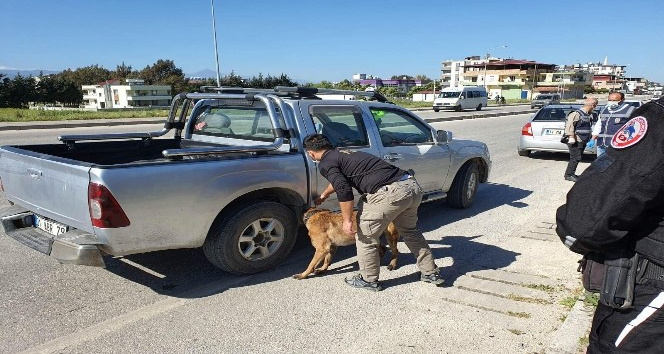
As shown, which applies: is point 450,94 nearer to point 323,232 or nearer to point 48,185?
point 323,232

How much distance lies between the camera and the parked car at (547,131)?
1130 centimetres

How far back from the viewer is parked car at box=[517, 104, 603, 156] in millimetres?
11305

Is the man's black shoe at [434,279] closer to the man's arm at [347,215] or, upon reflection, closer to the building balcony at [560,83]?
the man's arm at [347,215]

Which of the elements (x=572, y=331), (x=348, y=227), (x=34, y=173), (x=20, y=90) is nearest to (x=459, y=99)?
(x=348, y=227)

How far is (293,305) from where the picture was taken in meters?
3.71

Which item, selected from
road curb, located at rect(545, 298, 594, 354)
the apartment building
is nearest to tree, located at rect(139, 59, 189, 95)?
the apartment building

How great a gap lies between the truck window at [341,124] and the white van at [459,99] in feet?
103

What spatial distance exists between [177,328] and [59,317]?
898mm

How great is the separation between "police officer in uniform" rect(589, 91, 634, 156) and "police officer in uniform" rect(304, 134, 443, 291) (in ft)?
13.8

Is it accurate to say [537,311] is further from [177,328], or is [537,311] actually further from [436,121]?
[436,121]

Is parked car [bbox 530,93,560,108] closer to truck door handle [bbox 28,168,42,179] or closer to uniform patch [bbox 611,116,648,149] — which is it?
truck door handle [bbox 28,168,42,179]

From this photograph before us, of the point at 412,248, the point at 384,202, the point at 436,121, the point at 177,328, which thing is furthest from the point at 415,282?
the point at 436,121

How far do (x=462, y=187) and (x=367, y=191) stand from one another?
9.99ft

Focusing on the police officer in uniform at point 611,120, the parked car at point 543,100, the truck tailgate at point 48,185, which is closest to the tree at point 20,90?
the truck tailgate at point 48,185
